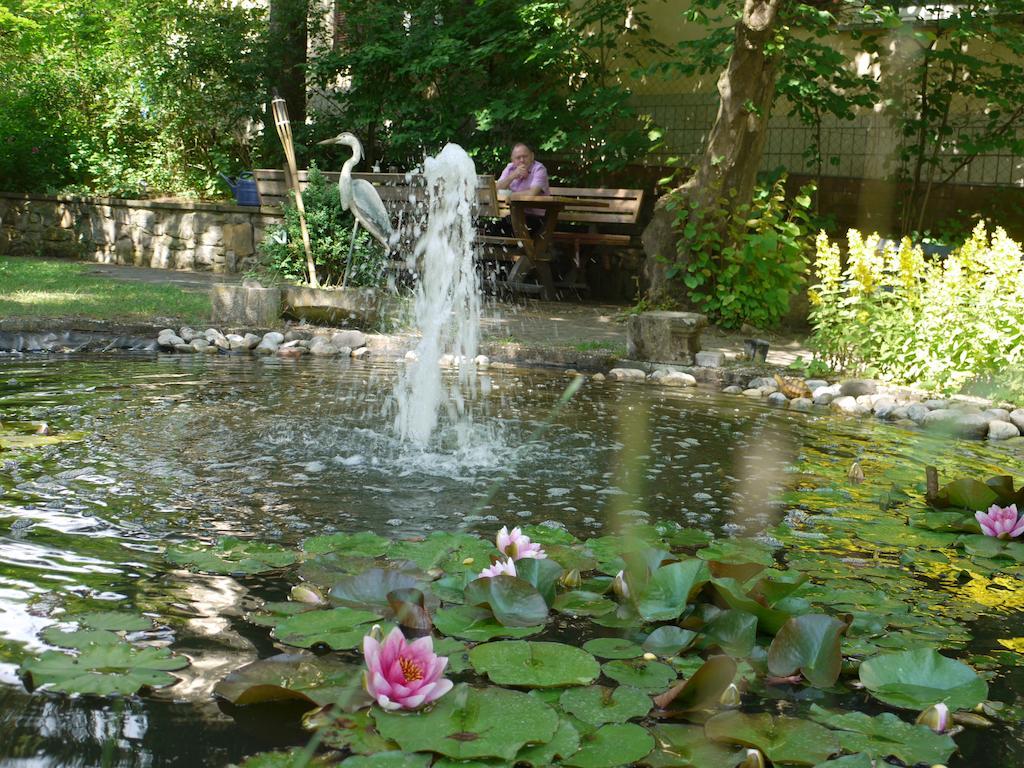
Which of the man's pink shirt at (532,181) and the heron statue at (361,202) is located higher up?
the man's pink shirt at (532,181)

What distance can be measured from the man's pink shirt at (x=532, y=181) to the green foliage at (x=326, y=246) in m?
1.94

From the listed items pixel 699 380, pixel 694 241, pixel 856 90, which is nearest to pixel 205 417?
pixel 699 380

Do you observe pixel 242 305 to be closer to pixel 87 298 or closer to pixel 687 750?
pixel 87 298

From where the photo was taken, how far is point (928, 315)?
20.7 feet

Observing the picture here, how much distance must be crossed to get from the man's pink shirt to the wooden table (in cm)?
15

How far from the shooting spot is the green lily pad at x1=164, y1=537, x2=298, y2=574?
2971mm

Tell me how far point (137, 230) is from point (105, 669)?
10768 millimetres

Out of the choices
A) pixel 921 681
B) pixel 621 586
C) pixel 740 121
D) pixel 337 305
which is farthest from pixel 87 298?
pixel 921 681

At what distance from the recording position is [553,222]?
9.81 m

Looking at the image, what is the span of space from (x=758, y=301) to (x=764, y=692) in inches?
255

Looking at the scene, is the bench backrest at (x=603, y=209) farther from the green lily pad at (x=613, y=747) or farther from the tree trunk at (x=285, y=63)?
the green lily pad at (x=613, y=747)

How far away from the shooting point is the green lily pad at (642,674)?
7.59 ft

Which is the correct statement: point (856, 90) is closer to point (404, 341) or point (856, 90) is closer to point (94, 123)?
point (404, 341)

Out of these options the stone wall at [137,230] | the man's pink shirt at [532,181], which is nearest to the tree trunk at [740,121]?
the man's pink shirt at [532,181]
